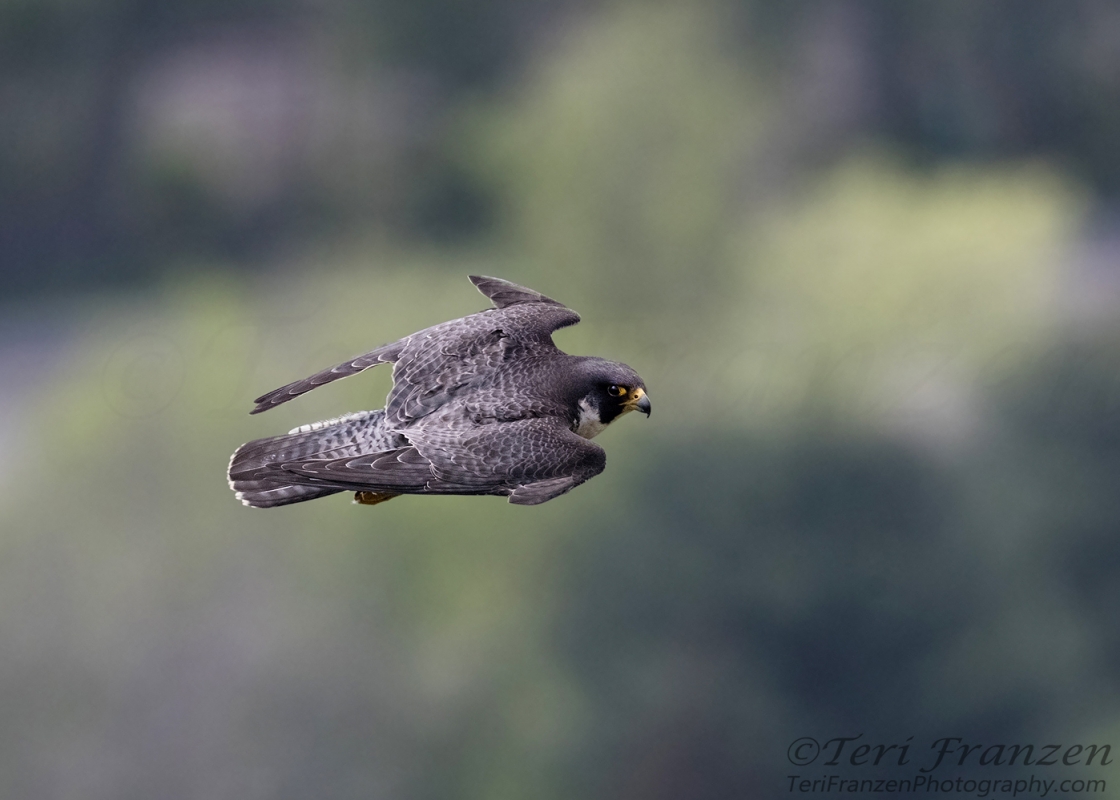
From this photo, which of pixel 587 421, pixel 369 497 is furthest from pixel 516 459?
pixel 369 497

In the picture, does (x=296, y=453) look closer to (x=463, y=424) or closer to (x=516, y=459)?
(x=463, y=424)

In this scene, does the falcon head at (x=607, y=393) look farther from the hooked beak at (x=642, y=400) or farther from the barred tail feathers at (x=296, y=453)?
the barred tail feathers at (x=296, y=453)

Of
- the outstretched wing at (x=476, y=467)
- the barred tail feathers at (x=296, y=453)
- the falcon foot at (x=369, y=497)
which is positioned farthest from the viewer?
the falcon foot at (x=369, y=497)

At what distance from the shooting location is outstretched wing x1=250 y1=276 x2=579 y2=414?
5.00 m

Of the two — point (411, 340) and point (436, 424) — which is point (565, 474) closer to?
point (436, 424)

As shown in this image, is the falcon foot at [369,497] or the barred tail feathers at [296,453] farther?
the falcon foot at [369,497]

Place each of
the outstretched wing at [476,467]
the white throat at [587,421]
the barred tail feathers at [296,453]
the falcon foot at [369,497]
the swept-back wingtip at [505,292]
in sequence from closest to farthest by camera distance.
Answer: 1. the outstretched wing at [476,467]
2. the barred tail feathers at [296,453]
3. the falcon foot at [369,497]
4. the white throat at [587,421]
5. the swept-back wingtip at [505,292]

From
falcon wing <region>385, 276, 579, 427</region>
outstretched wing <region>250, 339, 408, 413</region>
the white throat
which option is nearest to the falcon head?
the white throat

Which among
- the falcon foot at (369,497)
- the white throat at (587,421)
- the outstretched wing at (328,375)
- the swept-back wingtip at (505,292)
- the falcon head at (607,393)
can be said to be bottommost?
the falcon foot at (369,497)

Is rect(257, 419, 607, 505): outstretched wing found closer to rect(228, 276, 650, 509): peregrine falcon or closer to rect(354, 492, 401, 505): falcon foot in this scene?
rect(228, 276, 650, 509): peregrine falcon

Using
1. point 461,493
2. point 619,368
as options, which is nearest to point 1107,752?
point 619,368

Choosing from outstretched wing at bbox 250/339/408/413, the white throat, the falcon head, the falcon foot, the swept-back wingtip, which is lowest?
the falcon foot

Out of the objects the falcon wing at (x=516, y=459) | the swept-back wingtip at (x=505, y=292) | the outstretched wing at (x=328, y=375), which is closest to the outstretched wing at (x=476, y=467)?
the falcon wing at (x=516, y=459)

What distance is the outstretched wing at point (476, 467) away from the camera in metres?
4.51
